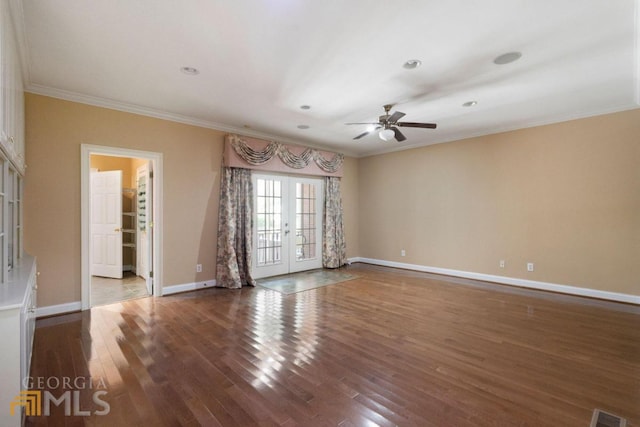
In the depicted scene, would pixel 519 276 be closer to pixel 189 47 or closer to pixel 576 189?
pixel 576 189

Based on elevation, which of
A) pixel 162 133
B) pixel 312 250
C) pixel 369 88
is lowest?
pixel 312 250

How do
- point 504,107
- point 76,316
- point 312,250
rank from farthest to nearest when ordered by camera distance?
point 312,250
point 504,107
point 76,316

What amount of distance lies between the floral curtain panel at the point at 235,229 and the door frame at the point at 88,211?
0.94 m

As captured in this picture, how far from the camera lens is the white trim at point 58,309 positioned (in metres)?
3.56

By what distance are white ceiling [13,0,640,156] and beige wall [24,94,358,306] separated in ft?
0.89

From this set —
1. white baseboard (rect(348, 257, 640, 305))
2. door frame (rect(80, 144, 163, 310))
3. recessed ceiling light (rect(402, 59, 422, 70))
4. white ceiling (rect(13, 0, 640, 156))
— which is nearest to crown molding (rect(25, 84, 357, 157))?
white ceiling (rect(13, 0, 640, 156))

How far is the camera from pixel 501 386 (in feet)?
7.22

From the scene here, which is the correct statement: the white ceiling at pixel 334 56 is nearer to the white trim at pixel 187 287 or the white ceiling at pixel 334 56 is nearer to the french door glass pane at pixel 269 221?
the french door glass pane at pixel 269 221

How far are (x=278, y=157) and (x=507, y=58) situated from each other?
13.0 feet

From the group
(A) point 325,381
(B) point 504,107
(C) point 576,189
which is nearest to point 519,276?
(C) point 576,189

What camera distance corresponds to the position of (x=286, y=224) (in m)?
6.15

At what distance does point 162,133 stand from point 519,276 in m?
6.46

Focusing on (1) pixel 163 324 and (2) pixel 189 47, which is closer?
(2) pixel 189 47

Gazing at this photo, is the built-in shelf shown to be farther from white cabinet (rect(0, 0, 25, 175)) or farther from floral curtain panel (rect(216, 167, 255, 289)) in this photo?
white cabinet (rect(0, 0, 25, 175))
